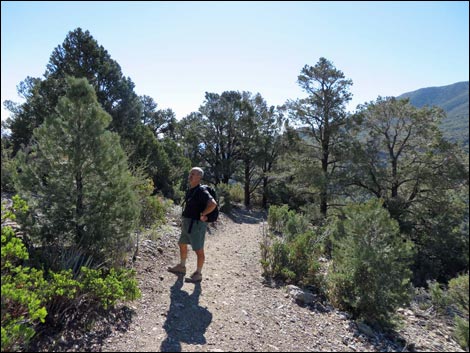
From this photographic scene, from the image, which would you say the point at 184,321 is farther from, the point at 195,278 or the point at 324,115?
the point at 324,115

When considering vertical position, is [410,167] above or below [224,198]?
above

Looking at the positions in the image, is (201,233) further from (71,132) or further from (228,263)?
(71,132)

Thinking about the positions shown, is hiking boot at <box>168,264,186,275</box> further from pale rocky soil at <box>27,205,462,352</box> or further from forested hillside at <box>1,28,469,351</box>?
forested hillside at <box>1,28,469,351</box>

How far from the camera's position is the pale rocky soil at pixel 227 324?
349 cm

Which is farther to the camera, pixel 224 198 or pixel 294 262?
pixel 224 198

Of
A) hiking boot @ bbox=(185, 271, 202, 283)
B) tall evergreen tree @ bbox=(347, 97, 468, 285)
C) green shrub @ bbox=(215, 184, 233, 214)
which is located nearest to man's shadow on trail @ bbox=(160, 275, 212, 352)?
hiking boot @ bbox=(185, 271, 202, 283)

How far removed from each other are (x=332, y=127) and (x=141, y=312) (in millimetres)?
14405

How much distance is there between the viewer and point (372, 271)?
15.1 ft

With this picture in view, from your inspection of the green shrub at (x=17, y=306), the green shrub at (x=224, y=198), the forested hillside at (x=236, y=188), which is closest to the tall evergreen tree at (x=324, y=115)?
the forested hillside at (x=236, y=188)

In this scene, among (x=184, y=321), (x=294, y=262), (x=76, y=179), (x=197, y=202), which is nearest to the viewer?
(x=184, y=321)

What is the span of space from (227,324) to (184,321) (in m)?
0.59

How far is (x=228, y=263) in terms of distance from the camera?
6922 millimetres

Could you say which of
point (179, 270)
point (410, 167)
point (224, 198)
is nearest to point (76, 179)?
point (179, 270)

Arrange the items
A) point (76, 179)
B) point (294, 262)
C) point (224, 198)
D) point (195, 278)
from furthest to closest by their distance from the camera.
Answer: point (224, 198), point (294, 262), point (195, 278), point (76, 179)
